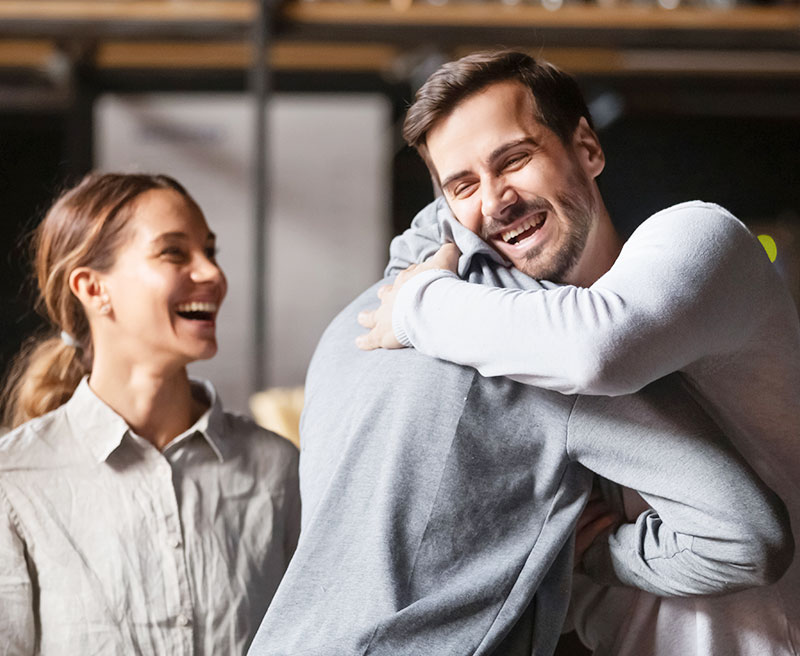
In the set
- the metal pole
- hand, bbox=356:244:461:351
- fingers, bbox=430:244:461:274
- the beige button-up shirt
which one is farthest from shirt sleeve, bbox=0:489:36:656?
Answer: the metal pole

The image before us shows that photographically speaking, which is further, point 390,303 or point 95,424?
point 95,424

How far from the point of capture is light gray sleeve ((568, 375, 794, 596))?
90cm

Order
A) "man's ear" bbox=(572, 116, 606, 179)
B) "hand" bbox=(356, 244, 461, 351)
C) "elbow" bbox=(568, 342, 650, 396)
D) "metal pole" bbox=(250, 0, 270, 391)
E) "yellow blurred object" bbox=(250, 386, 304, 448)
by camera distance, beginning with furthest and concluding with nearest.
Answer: "metal pole" bbox=(250, 0, 270, 391)
"yellow blurred object" bbox=(250, 386, 304, 448)
"man's ear" bbox=(572, 116, 606, 179)
"hand" bbox=(356, 244, 461, 351)
"elbow" bbox=(568, 342, 650, 396)

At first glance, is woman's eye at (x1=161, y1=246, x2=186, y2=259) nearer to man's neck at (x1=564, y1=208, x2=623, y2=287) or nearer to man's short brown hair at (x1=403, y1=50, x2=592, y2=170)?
man's short brown hair at (x1=403, y1=50, x2=592, y2=170)

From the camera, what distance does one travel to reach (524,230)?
1048 mm

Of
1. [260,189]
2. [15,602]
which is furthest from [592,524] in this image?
[260,189]

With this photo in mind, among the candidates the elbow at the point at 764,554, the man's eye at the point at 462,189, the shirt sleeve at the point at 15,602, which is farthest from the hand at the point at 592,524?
the shirt sleeve at the point at 15,602

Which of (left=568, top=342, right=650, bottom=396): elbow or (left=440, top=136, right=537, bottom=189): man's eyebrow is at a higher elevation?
(left=440, top=136, right=537, bottom=189): man's eyebrow

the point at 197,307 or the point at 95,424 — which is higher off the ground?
the point at 197,307

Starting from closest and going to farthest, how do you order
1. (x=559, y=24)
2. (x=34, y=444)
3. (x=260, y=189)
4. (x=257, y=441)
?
(x=34, y=444) < (x=257, y=441) < (x=260, y=189) < (x=559, y=24)

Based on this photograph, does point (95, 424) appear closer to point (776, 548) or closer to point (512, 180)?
point (512, 180)

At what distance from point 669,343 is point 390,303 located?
0.29 m

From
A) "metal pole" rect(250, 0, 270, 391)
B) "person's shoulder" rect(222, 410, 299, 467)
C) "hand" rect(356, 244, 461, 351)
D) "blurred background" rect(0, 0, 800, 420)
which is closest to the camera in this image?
"hand" rect(356, 244, 461, 351)

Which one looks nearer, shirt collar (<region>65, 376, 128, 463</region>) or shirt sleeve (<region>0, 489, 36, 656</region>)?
shirt sleeve (<region>0, 489, 36, 656</region>)
